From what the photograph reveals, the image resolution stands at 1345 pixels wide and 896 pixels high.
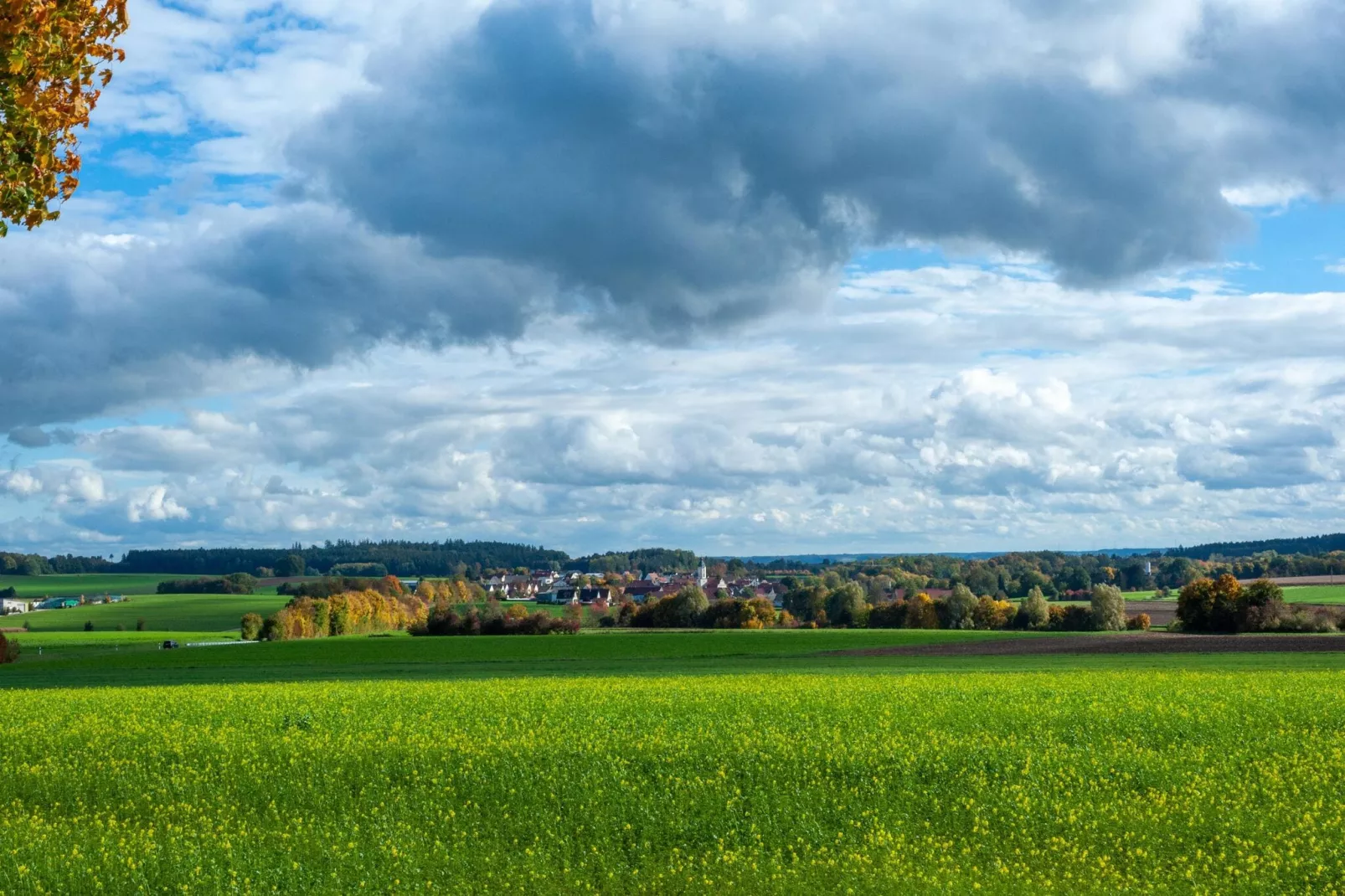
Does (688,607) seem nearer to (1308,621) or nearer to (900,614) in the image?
(900,614)

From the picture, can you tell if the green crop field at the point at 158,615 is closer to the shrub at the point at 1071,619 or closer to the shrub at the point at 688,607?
the shrub at the point at 688,607

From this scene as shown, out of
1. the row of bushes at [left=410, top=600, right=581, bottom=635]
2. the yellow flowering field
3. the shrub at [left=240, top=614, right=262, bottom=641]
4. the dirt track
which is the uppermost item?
the yellow flowering field

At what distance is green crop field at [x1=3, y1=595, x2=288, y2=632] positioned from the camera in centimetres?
15150

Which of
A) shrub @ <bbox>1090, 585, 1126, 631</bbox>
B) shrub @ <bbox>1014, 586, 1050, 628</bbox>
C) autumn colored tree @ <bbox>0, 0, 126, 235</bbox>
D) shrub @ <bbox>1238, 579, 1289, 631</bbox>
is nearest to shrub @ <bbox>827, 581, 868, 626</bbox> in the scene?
shrub @ <bbox>1014, 586, 1050, 628</bbox>

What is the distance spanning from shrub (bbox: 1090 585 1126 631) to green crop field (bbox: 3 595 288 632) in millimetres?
109130

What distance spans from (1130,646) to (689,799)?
59.9 m

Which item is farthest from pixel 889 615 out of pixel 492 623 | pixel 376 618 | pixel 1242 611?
pixel 376 618

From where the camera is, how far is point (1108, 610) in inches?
4309

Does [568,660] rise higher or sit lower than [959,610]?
higher

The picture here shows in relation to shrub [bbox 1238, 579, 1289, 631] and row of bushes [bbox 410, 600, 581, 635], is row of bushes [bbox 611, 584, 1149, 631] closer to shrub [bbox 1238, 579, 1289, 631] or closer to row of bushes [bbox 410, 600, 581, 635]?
shrub [bbox 1238, 579, 1289, 631]

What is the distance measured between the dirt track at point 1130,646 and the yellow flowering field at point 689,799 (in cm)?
4001

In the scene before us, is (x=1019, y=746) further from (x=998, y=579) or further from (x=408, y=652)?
(x=998, y=579)

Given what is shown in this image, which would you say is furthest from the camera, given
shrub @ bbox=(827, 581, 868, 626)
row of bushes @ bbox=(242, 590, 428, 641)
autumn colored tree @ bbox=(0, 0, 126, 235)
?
shrub @ bbox=(827, 581, 868, 626)

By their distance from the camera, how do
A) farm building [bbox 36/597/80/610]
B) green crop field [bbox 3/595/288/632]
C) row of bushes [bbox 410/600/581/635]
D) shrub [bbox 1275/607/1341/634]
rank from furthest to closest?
farm building [bbox 36/597/80/610] → green crop field [bbox 3/595/288/632] → row of bushes [bbox 410/600/581/635] → shrub [bbox 1275/607/1341/634]
